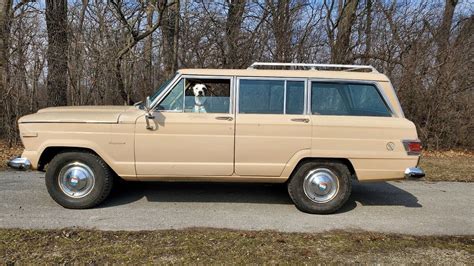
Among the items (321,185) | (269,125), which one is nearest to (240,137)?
(269,125)

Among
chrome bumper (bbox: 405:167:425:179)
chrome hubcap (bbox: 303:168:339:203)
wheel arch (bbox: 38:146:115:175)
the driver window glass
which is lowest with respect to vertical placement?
chrome hubcap (bbox: 303:168:339:203)

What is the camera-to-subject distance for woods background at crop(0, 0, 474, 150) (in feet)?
35.6

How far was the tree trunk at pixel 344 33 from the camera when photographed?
12758 millimetres

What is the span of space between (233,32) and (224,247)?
32.2 ft

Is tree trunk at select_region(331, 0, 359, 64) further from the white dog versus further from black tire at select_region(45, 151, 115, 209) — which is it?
black tire at select_region(45, 151, 115, 209)

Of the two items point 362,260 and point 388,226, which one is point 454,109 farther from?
Result: point 362,260

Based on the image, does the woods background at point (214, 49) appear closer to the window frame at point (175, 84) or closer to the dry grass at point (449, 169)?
the dry grass at point (449, 169)

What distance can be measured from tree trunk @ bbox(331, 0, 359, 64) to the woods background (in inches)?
1.4

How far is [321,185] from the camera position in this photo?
207 inches

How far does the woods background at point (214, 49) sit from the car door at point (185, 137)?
23.6ft

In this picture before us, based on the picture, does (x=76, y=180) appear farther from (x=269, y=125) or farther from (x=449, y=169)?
(x=449, y=169)

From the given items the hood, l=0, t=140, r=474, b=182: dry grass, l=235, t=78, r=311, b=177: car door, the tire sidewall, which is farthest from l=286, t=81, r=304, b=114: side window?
l=0, t=140, r=474, b=182: dry grass

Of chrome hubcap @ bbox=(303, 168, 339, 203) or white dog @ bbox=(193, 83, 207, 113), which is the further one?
chrome hubcap @ bbox=(303, 168, 339, 203)

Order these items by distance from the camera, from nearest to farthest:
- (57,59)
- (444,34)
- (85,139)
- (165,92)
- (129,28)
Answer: (85,139), (165,92), (57,59), (129,28), (444,34)
